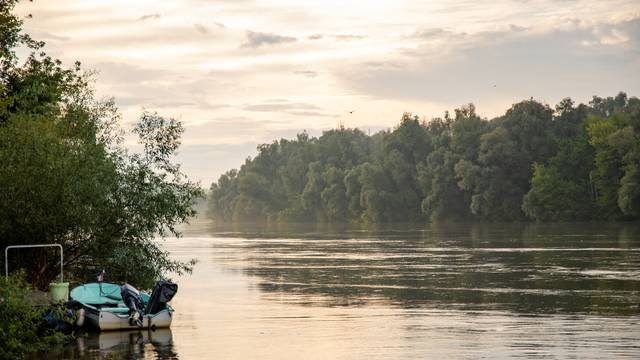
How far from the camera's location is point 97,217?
129ft

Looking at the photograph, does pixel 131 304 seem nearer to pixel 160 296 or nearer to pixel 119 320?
pixel 119 320

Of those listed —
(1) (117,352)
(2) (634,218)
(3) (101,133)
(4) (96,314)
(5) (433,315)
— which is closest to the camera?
(1) (117,352)

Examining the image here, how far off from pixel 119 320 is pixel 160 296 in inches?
66.4

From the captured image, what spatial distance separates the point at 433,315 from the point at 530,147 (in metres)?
126

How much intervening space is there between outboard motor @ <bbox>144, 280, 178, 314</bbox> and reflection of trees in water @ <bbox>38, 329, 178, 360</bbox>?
81cm

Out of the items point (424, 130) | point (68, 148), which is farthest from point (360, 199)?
point (68, 148)

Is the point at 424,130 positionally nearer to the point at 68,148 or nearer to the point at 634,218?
the point at 634,218

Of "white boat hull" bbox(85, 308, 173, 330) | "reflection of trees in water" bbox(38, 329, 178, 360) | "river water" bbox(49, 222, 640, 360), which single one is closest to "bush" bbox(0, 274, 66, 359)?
"reflection of trees in water" bbox(38, 329, 178, 360)

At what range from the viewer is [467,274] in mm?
57906

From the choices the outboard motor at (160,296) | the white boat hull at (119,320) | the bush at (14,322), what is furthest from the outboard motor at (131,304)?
the bush at (14,322)

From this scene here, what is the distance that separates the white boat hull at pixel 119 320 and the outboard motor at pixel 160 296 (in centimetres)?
24

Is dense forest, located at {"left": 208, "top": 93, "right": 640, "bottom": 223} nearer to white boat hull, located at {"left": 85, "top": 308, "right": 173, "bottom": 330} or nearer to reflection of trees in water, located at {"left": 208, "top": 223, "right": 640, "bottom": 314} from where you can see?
reflection of trees in water, located at {"left": 208, "top": 223, "right": 640, "bottom": 314}

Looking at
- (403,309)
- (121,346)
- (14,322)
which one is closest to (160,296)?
(121,346)

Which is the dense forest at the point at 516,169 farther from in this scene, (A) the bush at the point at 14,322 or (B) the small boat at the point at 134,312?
(A) the bush at the point at 14,322
